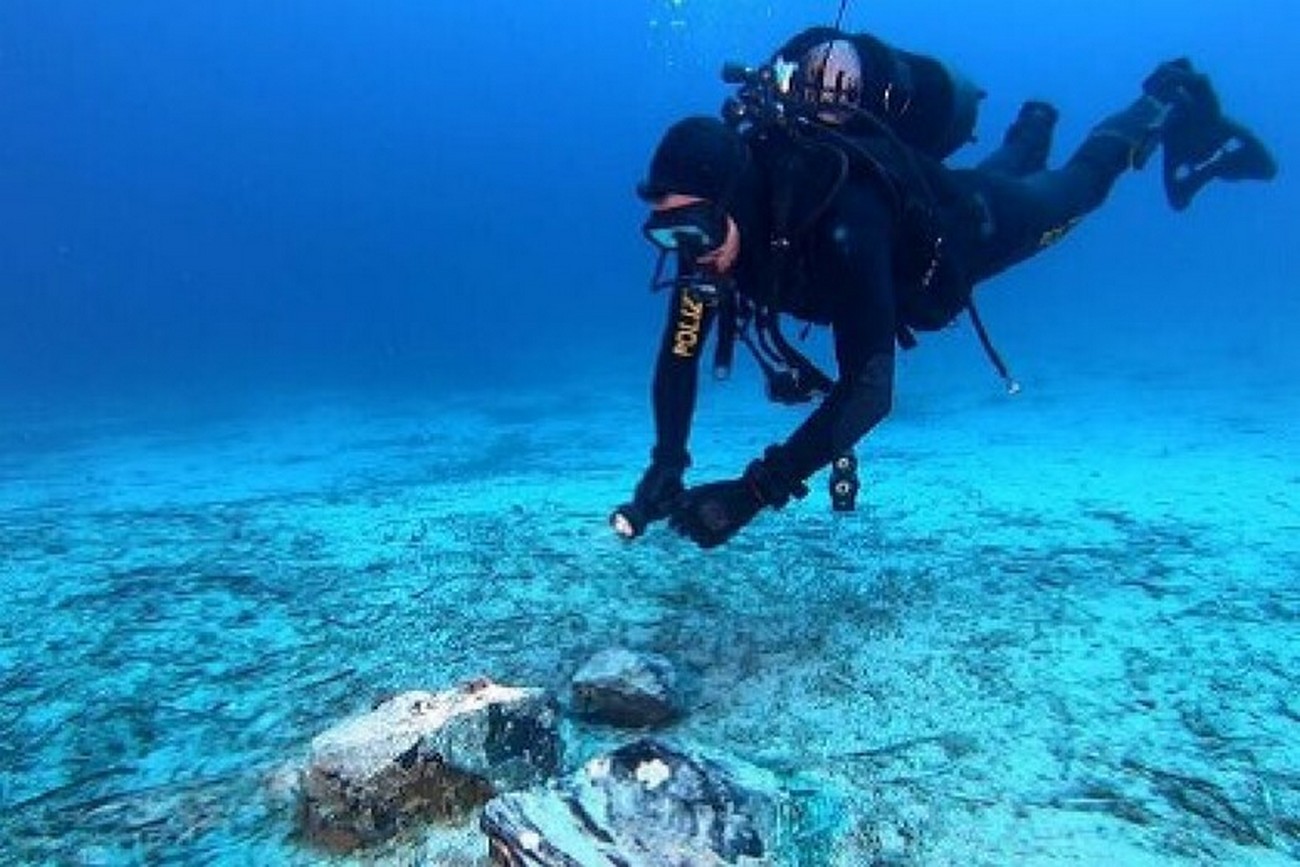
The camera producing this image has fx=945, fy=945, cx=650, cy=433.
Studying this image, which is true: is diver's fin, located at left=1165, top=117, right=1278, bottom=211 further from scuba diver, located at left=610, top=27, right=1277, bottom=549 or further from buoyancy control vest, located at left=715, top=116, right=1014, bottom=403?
buoyancy control vest, located at left=715, top=116, right=1014, bottom=403

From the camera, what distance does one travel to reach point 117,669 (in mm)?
4098

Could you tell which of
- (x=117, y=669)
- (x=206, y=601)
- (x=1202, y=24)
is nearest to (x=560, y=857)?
(x=117, y=669)

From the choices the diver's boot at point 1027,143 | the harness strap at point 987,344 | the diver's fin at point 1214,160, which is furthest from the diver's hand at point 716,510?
the diver's fin at point 1214,160

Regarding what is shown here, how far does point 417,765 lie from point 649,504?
1.42 m

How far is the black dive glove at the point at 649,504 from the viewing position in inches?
146

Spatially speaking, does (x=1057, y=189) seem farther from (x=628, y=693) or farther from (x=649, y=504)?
(x=628, y=693)

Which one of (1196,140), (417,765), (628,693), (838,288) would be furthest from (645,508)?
(1196,140)

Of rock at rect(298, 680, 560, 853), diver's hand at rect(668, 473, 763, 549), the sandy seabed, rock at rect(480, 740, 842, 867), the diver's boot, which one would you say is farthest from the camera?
the diver's boot

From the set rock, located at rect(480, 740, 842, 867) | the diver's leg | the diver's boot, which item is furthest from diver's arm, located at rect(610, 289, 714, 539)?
the diver's boot

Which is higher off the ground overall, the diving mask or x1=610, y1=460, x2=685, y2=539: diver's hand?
the diving mask

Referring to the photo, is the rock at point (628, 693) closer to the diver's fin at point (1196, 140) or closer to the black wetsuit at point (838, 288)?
the black wetsuit at point (838, 288)

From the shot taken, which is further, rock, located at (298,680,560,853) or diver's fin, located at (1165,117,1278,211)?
diver's fin, located at (1165,117,1278,211)

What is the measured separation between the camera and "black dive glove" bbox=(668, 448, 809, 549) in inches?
138

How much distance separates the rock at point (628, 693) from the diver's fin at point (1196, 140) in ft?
22.4
